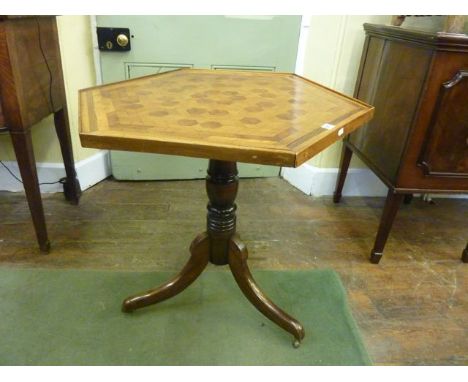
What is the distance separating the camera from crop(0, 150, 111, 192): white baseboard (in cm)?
200

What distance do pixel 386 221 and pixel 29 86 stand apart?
1.48 meters

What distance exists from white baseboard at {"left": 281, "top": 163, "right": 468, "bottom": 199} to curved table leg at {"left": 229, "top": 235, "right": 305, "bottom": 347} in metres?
1.06

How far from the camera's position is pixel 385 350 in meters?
1.22

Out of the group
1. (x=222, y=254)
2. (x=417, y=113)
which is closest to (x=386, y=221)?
(x=417, y=113)

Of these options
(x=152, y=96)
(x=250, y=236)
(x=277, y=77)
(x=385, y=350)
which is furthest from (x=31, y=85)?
(x=385, y=350)

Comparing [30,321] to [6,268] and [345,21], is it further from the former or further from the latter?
[345,21]

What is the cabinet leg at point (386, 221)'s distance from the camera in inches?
58.8

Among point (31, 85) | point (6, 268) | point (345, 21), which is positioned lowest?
point (6, 268)

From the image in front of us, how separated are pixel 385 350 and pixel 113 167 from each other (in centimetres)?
166

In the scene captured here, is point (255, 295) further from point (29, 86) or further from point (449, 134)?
point (29, 86)

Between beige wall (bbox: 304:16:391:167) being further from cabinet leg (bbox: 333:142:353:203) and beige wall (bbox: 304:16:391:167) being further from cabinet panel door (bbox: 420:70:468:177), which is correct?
cabinet panel door (bbox: 420:70:468:177)

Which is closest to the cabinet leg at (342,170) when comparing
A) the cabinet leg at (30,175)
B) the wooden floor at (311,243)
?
the wooden floor at (311,243)

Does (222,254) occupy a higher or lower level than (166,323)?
higher

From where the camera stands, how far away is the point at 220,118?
88cm
